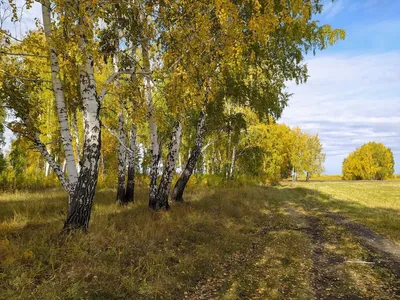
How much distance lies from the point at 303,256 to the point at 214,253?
2.50 meters

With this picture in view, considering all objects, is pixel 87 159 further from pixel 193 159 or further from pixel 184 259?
pixel 193 159

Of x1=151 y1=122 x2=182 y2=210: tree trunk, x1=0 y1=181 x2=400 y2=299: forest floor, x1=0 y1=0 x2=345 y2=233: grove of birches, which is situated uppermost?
x1=0 y1=0 x2=345 y2=233: grove of birches

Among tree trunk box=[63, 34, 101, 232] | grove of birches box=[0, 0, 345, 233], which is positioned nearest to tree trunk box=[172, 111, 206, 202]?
grove of birches box=[0, 0, 345, 233]

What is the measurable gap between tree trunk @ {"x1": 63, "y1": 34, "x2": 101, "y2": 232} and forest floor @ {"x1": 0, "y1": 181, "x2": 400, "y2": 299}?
0.50 m

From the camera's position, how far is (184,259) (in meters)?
6.69

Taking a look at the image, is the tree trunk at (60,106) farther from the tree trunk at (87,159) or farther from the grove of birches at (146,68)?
the tree trunk at (87,159)

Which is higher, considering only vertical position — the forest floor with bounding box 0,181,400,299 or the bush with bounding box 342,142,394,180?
the bush with bounding box 342,142,394,180

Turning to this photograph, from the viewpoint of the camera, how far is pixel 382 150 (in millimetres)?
79500

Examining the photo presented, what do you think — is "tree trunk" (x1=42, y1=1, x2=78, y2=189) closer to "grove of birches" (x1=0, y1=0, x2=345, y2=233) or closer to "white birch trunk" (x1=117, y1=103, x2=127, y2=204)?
"grove of birches" (x1=0, y1=0, x2=345, y2=233)

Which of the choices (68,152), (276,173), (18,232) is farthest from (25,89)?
(276,173)

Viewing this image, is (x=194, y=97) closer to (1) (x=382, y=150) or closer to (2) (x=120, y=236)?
(2) (x=120, y=236)

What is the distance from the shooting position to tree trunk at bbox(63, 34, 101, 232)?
6840 mm

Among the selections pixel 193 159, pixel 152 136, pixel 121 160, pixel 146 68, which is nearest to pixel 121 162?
pixel 121 160

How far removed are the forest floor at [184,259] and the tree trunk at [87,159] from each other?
50 cm
